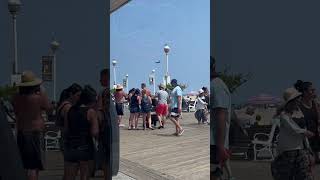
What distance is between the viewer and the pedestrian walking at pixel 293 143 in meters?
4.69

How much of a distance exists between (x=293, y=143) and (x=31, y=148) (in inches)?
88.0

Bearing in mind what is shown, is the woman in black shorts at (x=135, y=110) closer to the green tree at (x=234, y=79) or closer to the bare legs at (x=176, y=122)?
the bare legs at (x=176, y=122)

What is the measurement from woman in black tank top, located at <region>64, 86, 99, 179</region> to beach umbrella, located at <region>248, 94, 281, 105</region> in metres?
1.40

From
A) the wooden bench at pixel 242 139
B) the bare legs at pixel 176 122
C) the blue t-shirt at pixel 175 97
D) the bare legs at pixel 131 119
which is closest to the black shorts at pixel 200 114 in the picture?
the bare legs at pixel 176 122

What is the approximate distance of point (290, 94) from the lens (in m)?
4.76

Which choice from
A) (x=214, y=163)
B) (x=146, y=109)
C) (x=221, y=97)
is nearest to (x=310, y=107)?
(x=221, y=97)

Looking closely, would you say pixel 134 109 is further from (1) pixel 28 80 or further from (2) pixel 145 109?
(1) pixel 28 80

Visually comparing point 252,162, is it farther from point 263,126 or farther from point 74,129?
point 74,129

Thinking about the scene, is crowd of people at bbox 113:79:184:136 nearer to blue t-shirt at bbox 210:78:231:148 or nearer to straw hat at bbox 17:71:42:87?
blue t-shirt at bbox 210:78:231:148

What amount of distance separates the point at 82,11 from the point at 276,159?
2165 millimetres

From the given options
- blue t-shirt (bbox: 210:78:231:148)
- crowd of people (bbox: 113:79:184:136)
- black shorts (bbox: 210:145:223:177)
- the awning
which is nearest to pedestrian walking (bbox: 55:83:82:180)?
the awning

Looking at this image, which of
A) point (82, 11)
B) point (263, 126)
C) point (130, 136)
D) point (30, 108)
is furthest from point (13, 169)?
point (130, 136)

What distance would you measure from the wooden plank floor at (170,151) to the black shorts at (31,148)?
285cm

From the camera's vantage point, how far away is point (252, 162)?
→ 16.3 ft
